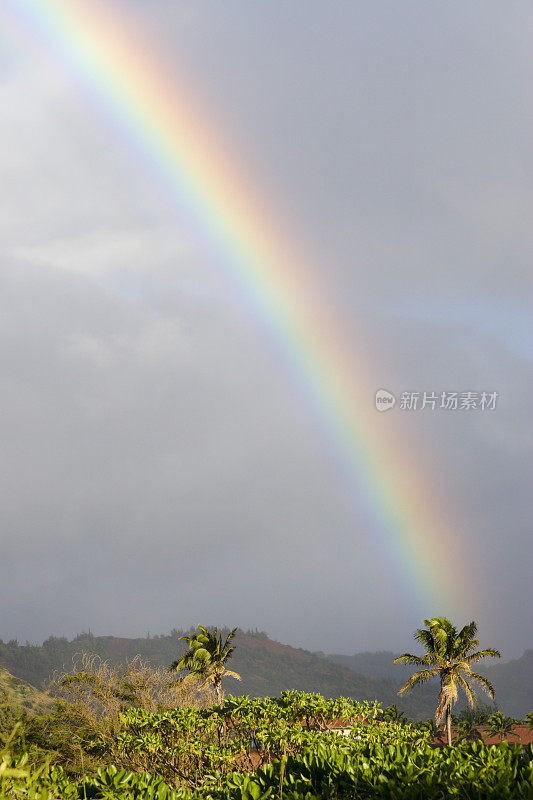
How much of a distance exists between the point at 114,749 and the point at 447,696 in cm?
2208

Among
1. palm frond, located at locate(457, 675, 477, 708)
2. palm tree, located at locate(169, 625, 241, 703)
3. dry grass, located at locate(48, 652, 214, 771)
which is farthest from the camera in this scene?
palm tree, located at locate(169, 625, 241, 703)

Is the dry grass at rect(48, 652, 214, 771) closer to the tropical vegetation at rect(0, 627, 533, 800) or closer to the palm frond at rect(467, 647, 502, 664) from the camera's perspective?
the tropical vegetation at rect(0, 627, 533, 800)

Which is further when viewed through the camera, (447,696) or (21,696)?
(21,696)

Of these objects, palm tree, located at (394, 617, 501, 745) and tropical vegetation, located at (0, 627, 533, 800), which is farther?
palm tree, located at (394, 617, 501, 745)

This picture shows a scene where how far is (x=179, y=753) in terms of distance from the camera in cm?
3362

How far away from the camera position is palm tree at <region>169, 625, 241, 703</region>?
163 feet

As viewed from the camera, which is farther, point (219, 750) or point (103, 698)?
point (103, 698)

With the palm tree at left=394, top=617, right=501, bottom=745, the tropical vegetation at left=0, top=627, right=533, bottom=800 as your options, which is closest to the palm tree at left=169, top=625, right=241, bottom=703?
the tropical vegetation at left=0, top=627, right=533, bottom=800

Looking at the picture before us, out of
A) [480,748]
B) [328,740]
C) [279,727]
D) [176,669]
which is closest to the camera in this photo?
[480,748]

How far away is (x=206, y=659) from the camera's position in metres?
50.0

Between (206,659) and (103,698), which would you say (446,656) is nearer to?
(206,659)

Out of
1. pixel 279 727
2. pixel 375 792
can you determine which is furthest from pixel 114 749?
pixel 375 792

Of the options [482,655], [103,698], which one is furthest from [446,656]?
[103,698]

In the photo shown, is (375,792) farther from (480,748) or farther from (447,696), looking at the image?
(447,696)
